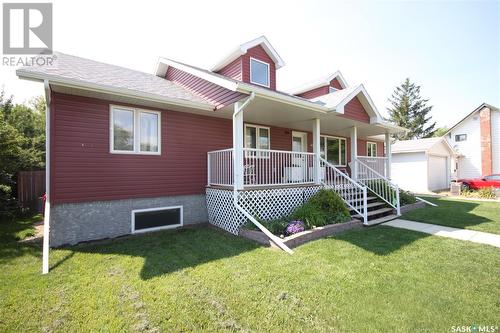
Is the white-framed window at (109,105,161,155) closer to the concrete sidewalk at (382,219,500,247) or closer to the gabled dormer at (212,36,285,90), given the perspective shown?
the gabled dormer at (212,36,285,90)

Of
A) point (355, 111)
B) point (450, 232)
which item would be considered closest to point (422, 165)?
point (355, 111)

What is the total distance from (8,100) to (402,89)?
161 feet

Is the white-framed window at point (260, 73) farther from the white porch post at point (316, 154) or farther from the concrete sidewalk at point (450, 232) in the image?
the concrete sidewalk at point (450, 232)

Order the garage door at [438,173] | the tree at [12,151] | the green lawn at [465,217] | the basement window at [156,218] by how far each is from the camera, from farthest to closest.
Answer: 1. the garage door at [438,173]
2. the tree at [12,151]
3. the green lawn at [465,217]
4. the basement window at [156,218]

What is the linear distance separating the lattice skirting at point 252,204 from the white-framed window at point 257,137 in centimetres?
257

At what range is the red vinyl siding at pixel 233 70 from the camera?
31.9ft

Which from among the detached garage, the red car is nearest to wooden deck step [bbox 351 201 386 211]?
the detached garage

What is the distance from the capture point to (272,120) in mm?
9688

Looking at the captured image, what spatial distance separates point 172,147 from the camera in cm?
770

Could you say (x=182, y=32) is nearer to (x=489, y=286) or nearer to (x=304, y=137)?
(x=304, y=137)
